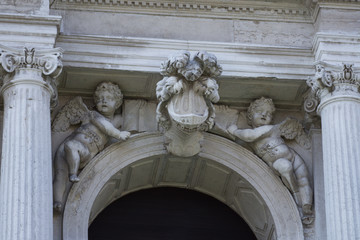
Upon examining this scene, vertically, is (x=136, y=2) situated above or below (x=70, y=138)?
above

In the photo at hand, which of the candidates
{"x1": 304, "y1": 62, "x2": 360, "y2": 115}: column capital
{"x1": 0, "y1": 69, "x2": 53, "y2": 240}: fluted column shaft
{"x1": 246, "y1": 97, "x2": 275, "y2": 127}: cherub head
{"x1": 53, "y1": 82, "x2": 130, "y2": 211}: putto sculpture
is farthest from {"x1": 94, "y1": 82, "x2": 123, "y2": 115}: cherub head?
{"x1": 304, "y1": 62, "x2": 360, "y2": 115}: column capital

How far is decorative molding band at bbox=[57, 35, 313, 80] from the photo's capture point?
17219 mm

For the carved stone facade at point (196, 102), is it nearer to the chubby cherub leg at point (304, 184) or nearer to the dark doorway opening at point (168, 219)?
the chubby cherub leg at point (304, 184)

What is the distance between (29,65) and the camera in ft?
53.9

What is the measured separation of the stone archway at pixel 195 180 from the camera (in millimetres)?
17062

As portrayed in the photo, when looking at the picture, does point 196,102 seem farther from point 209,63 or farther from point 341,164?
point 341,164

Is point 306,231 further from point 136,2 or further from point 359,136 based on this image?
point 136,2

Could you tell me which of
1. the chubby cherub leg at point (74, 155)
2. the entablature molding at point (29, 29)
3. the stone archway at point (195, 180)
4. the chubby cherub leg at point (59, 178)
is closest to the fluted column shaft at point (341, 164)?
the stone archway at point (195, 180)

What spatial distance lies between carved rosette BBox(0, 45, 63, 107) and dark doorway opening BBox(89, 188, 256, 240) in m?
2.39

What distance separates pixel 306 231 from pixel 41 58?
4186 mm

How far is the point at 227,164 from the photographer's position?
17703 mm

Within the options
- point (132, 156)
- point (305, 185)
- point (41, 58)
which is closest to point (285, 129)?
point (305, 185)

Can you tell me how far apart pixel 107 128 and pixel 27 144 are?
5.89 feet

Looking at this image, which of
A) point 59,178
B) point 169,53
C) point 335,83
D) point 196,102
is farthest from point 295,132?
point 59,178
